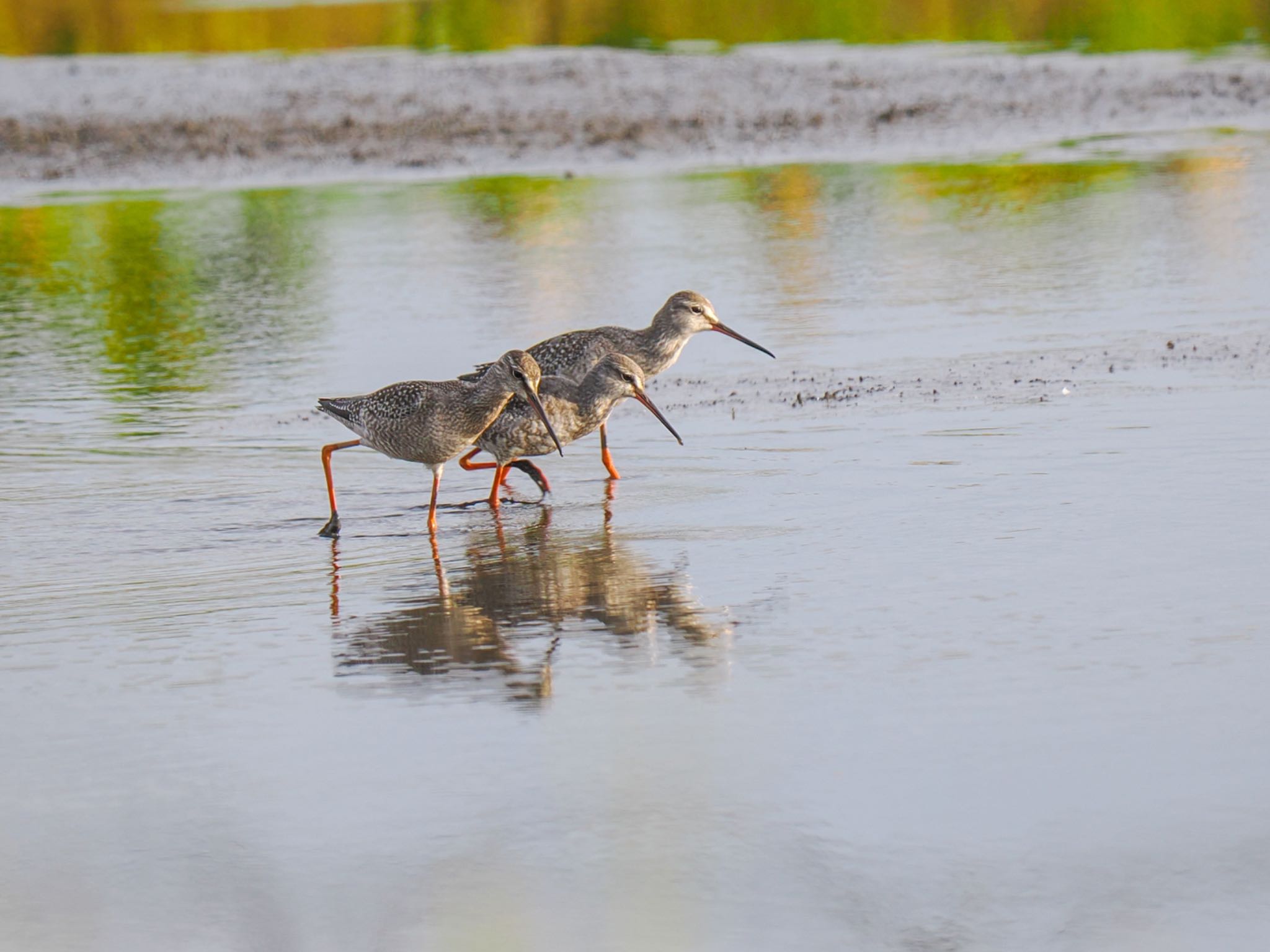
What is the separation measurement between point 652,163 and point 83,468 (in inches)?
510

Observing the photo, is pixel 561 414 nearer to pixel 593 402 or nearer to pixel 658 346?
pixel 593 402

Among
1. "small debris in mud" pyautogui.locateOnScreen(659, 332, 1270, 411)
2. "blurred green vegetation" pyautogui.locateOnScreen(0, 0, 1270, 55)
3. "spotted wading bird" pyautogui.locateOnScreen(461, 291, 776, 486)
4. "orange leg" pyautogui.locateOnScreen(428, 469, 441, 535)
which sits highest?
"blurred green vegetation" pyautogui.locateOnScreen(0, 0, 1270, 55)

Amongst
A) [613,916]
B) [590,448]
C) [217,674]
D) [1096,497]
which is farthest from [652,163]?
[613,916]

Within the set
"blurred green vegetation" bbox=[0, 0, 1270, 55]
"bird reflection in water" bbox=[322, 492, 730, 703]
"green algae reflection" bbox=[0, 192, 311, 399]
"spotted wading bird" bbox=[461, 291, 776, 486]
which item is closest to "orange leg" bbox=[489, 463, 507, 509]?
"bird reflection in water" bbox=[322, 492, 730, 703]

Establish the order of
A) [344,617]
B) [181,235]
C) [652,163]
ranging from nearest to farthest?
1. [344,617]
2. [181,235]
3. [652,163]

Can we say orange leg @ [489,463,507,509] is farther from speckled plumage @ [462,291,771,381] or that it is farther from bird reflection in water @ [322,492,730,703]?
speckled plumage @ [462,291,771,381]

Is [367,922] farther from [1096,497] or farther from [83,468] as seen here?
[83,468]

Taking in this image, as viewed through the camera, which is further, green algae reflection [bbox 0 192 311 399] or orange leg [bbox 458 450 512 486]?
green algae reflection [bbox 0 192 311 399]

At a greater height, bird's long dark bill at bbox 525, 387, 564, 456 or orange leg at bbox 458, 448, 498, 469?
bird's long dark bill at bbox 525, 387, 564, 456

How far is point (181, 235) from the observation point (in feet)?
66.6

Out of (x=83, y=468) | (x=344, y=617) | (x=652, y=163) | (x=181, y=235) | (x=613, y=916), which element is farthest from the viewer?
(x=652, y=163)

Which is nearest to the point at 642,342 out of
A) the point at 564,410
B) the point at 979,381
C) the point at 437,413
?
the point at 564,410

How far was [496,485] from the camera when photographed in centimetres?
1048

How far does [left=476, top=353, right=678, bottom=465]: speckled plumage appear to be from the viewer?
34.9 ft
